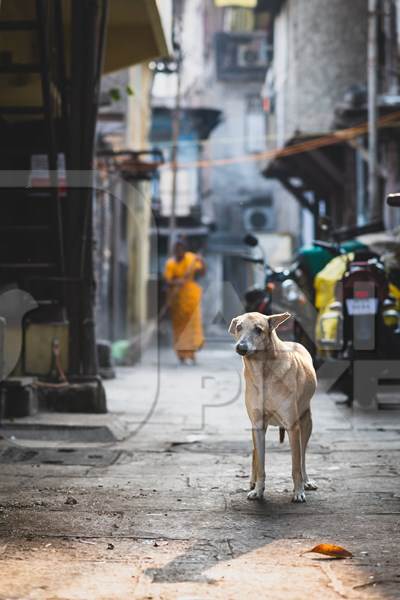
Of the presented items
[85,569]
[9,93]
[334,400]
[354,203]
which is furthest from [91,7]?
[354,203]

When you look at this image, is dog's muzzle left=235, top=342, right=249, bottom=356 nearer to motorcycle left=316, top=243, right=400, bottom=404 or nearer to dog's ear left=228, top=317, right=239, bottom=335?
dog's ear left=228, top=317, right=239, bottom=335

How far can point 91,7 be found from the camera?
24.9ft

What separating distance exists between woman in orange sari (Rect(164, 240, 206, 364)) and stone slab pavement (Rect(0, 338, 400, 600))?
745 centimetres

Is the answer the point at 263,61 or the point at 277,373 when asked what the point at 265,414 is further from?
the point at 263,61

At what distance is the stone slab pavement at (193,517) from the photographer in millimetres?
3102

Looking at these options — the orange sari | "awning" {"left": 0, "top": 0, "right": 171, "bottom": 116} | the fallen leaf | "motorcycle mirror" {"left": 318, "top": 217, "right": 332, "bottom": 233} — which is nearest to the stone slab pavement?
the fallen leaf

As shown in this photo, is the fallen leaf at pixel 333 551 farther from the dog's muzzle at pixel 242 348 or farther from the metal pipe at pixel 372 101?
the metal pipe at pixel 372 101

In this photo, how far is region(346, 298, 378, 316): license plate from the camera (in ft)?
25.6

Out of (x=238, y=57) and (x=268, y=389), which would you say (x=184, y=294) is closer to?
(x=268, y=389)

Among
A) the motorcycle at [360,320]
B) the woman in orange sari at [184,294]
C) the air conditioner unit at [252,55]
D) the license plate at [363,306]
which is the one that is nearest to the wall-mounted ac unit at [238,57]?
the air conditioner unit at [252,55]

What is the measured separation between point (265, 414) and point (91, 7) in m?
4.49

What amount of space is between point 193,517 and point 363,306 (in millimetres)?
4099

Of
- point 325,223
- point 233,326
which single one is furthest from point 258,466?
point 325,223

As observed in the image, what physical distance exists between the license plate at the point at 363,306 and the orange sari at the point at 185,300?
278 inches
